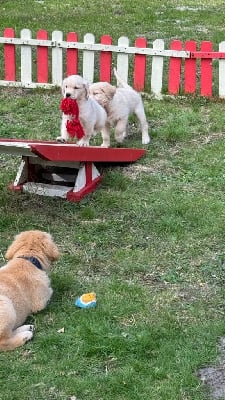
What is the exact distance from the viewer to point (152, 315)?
4941mm

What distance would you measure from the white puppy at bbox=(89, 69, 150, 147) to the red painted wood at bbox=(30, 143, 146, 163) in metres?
0.53

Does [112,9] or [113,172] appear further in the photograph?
[112,9]

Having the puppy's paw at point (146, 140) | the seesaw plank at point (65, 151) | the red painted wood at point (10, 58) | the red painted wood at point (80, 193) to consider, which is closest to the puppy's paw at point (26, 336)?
the seesaw plank at point (65, 151)

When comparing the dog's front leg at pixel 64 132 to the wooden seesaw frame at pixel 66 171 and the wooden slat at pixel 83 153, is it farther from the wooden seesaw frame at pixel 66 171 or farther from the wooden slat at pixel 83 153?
the wooden slat at pixel 83 153

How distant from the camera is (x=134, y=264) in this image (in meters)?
5.76

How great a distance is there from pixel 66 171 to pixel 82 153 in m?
0.81

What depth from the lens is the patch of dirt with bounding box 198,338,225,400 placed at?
410 centimetres

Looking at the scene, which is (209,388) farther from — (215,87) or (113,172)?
(215,87)

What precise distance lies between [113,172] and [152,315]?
10.3 feet

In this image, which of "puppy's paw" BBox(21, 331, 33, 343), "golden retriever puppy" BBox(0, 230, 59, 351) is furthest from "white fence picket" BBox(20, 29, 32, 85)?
"puppy's paw" BBox(21, 331, 33, 343)

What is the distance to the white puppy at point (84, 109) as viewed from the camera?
24.4 ft

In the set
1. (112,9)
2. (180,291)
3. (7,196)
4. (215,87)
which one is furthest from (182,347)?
(112,9)

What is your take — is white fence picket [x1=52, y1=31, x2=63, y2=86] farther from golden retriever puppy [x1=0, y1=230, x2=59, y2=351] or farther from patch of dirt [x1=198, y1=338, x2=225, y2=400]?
patch of dirt [x1=198, y1=338, x2=225, y2=400]

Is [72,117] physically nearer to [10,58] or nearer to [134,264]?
[134,264]
